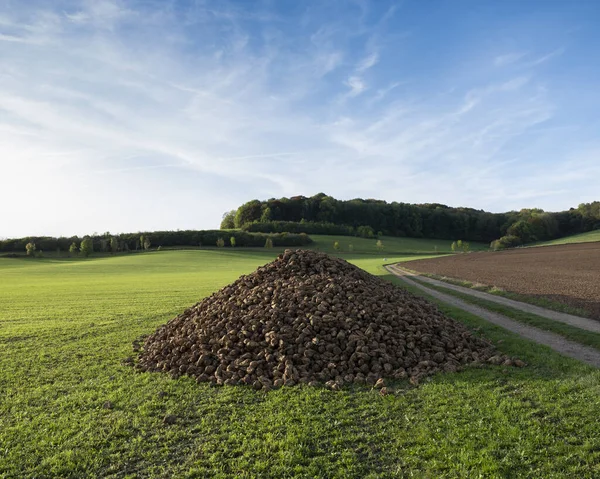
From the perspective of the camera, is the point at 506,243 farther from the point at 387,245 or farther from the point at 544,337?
the point at 544,337

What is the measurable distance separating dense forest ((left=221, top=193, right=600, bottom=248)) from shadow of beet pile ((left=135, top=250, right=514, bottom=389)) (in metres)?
103

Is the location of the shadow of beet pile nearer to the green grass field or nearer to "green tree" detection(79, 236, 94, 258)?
the green grass field

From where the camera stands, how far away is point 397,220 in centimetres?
13175

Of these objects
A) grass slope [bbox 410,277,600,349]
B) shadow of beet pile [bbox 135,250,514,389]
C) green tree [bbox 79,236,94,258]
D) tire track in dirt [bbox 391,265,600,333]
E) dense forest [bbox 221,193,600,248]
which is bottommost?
tire track in dirt [bbox 391,265,600,333]

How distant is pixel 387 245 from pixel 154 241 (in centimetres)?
5444

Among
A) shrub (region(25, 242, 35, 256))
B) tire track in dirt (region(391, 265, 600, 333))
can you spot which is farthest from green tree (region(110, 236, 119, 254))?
tire track in dirt (region(391, 265, 600, 333))

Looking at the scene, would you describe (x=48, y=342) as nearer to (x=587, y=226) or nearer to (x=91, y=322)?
(x=91, y=322)

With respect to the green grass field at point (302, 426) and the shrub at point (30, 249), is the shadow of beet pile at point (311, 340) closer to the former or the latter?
the green grass field at point (302, 426)

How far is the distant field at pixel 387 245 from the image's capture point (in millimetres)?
93125

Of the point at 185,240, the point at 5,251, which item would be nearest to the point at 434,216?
the point at 185,240

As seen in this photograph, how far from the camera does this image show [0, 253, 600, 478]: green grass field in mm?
5824

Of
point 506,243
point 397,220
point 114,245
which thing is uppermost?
point 397,220

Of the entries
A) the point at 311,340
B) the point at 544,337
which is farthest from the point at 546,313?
the point at 311,340

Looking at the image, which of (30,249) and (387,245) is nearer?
(30,249)
